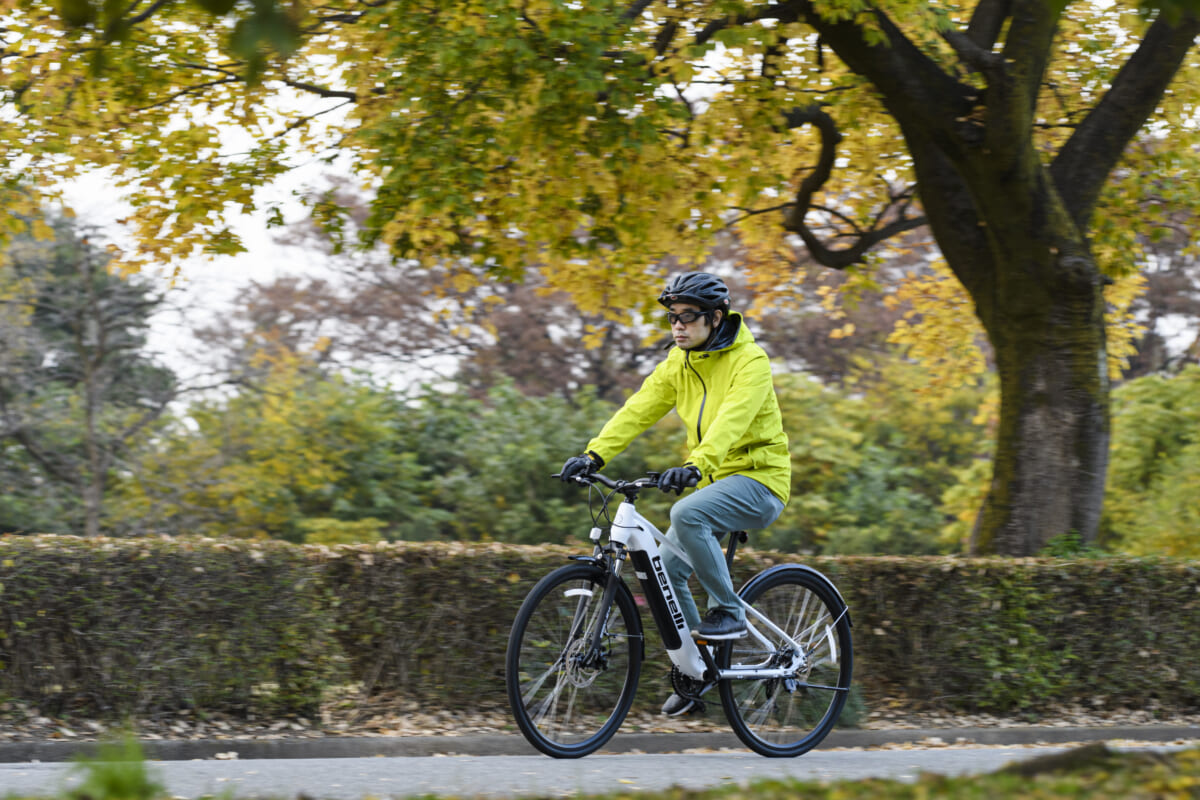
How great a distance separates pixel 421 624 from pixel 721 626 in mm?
1759

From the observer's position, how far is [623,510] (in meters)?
5.41

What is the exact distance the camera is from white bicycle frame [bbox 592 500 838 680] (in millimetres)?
5410

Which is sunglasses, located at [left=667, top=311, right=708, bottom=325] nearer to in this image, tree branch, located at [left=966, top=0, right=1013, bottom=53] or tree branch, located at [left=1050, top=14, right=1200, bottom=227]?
tree branch, located at [left=1050, top=14, right=1200, bottom=227]

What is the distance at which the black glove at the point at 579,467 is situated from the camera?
523cm

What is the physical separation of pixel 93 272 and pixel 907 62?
8726 mm

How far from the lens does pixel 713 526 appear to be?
17.8 feet

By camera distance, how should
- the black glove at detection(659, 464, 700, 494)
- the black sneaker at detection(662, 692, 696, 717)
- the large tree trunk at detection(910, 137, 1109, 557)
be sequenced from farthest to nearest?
the large tree trunk at detection(910, 137, 1109, 557) < the black sneaker at detection(662, 692, 696, 717) < the black glove at detection(659, 464, 700, 494)

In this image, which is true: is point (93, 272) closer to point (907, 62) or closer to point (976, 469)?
point (907, 62)

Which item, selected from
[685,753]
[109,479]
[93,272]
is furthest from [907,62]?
[109,479]

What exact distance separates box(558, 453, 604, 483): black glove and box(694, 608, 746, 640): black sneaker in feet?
3.06

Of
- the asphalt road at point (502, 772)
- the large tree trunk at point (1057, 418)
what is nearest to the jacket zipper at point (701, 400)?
the asphalt road at point (502, 772)

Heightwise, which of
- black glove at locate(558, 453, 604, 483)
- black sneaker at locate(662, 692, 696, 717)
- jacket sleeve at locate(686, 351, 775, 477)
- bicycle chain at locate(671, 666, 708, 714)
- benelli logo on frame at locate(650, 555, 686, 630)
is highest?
jacket sleeve at locate(686, 351, 775, 477)

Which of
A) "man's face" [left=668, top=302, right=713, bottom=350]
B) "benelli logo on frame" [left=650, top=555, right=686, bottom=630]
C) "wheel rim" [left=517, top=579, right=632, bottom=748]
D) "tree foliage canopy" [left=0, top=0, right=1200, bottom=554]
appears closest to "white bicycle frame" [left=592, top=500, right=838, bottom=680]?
"benelli logo on frame" [left=650, top=555, right=686, bottom=630]

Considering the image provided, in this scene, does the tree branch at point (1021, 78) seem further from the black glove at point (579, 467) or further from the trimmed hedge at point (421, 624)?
the black glove at point (579, 467)
